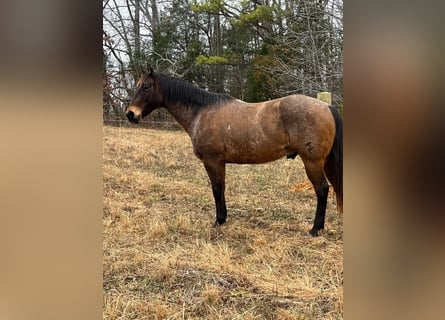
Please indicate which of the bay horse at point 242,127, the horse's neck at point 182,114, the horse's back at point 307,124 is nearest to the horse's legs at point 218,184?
the bay horse at point 242,127

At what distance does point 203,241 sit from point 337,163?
62 centimetres

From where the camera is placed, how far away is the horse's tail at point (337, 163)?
1.55 metres

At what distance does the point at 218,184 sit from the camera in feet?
5.57

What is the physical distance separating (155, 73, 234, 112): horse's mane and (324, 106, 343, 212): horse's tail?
17.5 inches

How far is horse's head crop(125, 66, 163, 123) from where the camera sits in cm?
169
